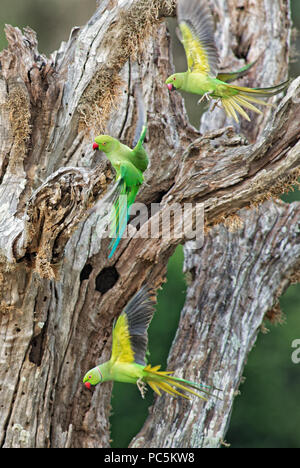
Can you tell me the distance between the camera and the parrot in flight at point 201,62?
2051 millimetres

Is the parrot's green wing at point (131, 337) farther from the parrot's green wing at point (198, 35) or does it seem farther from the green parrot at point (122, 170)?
the parrot's green wing at point (198, 35)

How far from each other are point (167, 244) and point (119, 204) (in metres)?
0.52

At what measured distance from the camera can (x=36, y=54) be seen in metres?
2.37

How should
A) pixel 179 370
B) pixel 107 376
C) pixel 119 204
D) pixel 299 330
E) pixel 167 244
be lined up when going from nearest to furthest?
pixel 119 204 → pixel 107 376 → pixel 167 244 → pixel 179 370 → pixel 299 330

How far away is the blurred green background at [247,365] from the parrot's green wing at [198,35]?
2881mm

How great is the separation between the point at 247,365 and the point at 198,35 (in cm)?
356

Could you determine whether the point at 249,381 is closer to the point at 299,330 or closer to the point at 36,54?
Answer: the point at 299,330

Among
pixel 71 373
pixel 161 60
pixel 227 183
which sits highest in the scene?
pixel 161 60

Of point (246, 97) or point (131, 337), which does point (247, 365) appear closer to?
point (131, 337)

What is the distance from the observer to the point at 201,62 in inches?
82.8

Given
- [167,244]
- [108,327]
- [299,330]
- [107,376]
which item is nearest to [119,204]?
[167,244]
